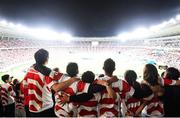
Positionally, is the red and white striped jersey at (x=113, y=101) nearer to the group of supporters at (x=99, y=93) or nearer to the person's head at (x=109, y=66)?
the group of supporters at (x=99, y=93)

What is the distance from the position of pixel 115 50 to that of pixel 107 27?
11436 mm

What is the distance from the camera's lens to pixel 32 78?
353cm

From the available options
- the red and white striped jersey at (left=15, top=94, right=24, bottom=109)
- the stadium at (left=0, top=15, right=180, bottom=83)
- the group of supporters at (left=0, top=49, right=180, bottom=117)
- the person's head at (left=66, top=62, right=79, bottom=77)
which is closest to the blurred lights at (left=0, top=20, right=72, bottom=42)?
the stadium at (left=0, top=15, right=180, bottom=83)

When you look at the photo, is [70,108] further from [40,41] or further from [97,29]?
[97,29]

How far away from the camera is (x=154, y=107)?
349 centimetres

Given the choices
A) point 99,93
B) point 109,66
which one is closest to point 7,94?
point 99,93

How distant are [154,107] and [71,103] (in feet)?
3.89

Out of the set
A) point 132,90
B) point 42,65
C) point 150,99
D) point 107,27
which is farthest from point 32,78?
point 107,27

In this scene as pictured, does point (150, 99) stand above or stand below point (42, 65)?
below

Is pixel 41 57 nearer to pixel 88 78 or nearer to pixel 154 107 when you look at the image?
pixel 88 78

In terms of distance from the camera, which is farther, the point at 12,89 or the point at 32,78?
the point at 12,89

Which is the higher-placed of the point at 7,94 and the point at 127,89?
the point at 127,89

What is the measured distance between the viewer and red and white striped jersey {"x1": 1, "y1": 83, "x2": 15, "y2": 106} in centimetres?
514

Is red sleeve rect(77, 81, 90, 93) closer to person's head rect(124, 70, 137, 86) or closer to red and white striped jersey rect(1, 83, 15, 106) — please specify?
person's head rect(124, 70, 137, 86)
